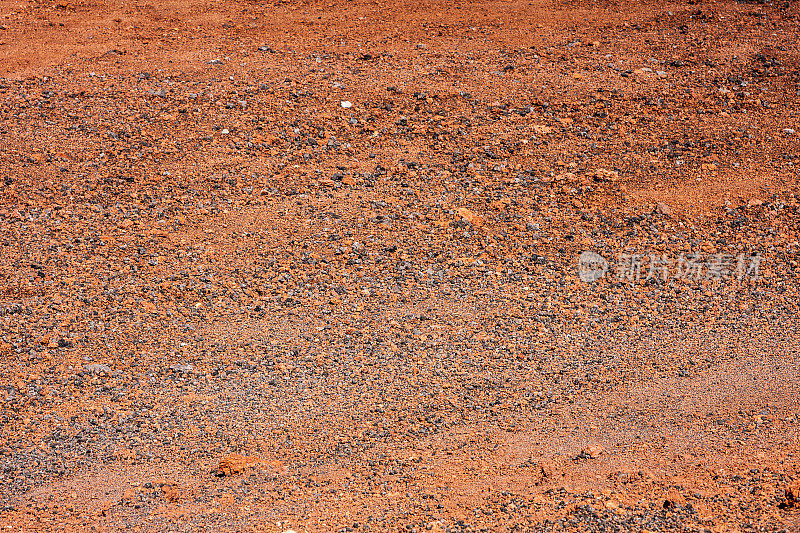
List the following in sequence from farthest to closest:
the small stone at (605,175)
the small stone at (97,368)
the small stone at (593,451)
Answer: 1. the small stone at (605,175)
2. the small stone at (97,368)
3. the small stone at (593,451)

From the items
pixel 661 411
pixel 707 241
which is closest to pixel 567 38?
pixel 707 241

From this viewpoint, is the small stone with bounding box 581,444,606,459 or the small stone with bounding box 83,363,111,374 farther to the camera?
the small stone with bounding box 83,363,111,374

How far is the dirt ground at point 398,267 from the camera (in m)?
3.30

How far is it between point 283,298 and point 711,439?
2375mm

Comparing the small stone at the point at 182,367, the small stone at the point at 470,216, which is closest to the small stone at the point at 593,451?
the small stone at the point at 470,216

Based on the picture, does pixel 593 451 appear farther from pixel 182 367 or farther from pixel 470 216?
pixel 182 367

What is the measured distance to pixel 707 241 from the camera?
169 inches

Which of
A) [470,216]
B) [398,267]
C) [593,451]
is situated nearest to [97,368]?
[398,267]

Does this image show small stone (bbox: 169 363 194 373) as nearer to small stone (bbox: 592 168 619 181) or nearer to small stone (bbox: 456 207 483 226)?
small stone (bbox: 456 207 483 226)

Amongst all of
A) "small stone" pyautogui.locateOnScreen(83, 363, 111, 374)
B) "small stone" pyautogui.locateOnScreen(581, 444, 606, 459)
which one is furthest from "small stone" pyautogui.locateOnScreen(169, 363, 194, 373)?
"small stone" pyautogui.locateOnScreen(581, 444, 606, 459)

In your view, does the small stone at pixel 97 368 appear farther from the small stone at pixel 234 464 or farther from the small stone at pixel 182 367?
the small stone at pixel 234 464

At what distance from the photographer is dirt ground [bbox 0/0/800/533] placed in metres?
3.30

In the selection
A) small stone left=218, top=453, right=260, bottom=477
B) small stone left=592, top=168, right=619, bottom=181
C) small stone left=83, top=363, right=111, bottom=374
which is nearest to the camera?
small stone left=218, top=453, right=260, bottom=477

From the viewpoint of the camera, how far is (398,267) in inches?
162
